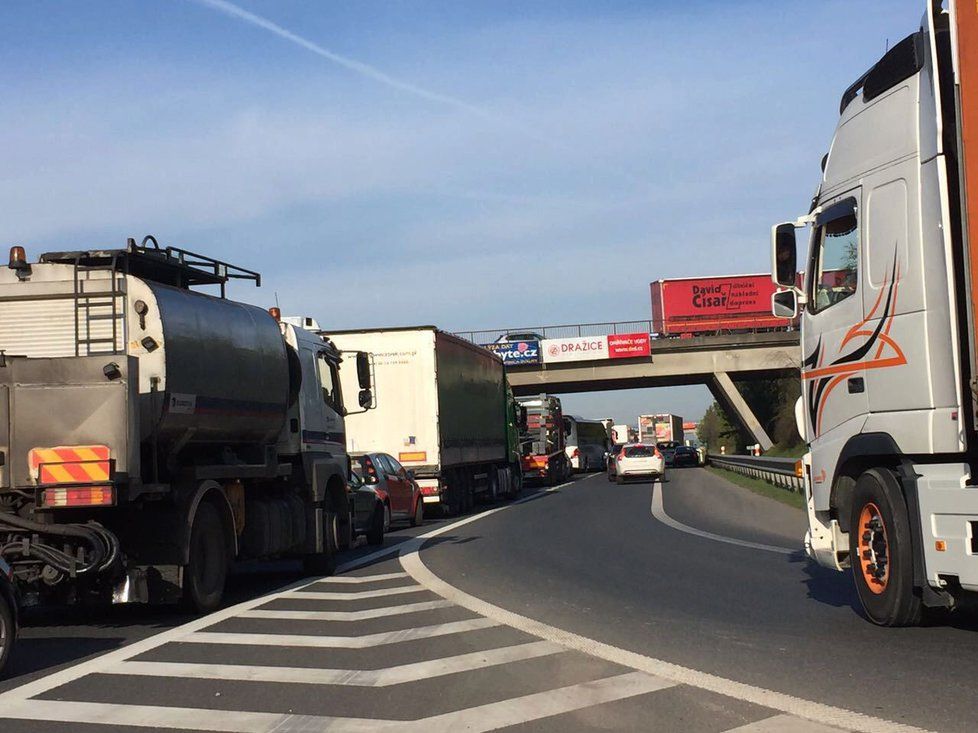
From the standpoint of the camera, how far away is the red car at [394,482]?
803 inches

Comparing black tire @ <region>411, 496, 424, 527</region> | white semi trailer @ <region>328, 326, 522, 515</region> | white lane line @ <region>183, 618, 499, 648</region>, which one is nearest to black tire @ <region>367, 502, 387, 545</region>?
black tire @ <region>411, 496, 424, 527</region>

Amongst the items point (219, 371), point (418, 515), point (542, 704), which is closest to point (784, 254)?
point (542, 704)

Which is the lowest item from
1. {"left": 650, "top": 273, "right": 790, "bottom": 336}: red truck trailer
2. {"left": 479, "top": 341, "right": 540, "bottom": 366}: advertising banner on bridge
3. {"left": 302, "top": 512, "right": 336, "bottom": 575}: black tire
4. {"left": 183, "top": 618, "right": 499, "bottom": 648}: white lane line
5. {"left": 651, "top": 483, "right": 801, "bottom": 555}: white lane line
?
{"left": 651, "top": 483, "right": 801, "bottom": 555}: white lane line

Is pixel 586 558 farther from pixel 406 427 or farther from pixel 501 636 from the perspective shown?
pixel 406 427

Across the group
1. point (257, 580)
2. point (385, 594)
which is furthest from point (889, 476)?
point (257, 580)

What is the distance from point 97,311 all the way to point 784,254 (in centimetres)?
581

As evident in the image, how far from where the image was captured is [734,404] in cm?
6512

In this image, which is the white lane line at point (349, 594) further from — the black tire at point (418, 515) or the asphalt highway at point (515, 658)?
the black tire at point (418, 515)

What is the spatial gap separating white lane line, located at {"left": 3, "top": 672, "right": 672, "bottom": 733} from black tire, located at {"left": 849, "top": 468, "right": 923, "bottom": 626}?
6.57 ft

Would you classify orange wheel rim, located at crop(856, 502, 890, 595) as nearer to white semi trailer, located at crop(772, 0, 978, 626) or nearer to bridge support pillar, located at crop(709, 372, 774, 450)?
white semi trailer, located at crop(772, 0, 978, 626)

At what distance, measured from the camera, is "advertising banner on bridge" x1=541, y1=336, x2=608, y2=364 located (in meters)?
61.0

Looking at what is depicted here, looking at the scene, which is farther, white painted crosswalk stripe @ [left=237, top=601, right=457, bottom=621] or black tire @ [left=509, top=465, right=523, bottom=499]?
black tire @ [left=509, top=465, right=523, bottom=499]

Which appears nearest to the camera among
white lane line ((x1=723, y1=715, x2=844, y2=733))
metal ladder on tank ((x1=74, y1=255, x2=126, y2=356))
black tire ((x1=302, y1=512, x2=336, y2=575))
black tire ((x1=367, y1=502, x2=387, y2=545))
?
white lane line ((x1=723, y1=715, x2=844, y2=733))

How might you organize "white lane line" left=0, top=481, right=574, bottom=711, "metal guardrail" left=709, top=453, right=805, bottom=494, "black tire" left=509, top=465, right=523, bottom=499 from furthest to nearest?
"black tire" left=509, top=465, right=523, bottom=499 < "metal guardrail" left=709, top=453, right=805, bottom=494 < "white lane line" left=0, top=481, right=574, bottom=711
